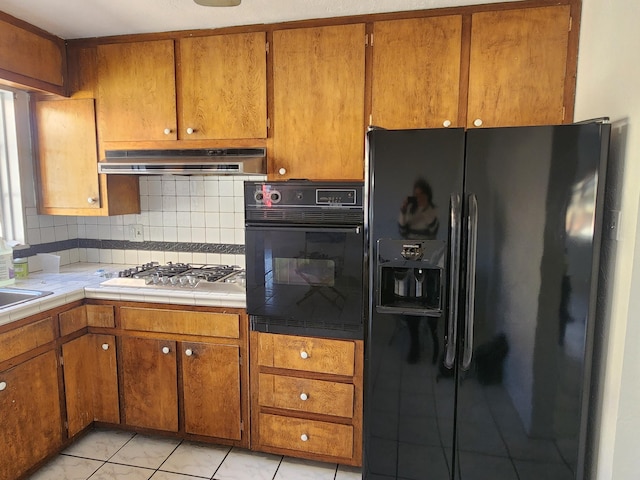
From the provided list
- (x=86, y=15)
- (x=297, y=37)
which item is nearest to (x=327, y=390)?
(x=297, y=37)

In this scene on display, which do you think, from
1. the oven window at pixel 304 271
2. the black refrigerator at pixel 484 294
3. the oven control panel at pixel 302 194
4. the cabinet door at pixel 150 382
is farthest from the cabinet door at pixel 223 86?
the cabinet door at pixel 150 382

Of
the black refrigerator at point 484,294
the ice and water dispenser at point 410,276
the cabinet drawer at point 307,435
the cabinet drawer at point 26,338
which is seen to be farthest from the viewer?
the cabinet drawer at point 307,435

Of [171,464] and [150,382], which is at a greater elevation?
[150,382]

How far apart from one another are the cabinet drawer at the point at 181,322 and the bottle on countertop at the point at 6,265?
0.69 metres

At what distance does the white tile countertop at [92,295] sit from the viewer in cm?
201

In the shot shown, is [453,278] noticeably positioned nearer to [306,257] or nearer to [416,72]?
[306,257]

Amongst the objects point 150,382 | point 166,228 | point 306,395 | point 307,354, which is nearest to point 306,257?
point 307,354

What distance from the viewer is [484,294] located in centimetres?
166

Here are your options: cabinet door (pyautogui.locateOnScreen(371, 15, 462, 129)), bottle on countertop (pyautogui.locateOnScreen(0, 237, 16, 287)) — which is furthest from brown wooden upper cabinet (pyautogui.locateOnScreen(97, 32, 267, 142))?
bottle on countertop (pyautogui.locateOnScreen(0, 237, 16, 287))

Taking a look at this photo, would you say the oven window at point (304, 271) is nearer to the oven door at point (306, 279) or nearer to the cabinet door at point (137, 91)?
the oven door at point (306, 279)

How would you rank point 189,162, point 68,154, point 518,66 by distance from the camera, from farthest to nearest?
point 68,154 → point 189,162 → point 518,66

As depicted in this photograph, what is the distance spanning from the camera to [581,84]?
188cm

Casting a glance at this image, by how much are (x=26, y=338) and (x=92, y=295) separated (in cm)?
38

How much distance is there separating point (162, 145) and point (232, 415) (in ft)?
4.99
